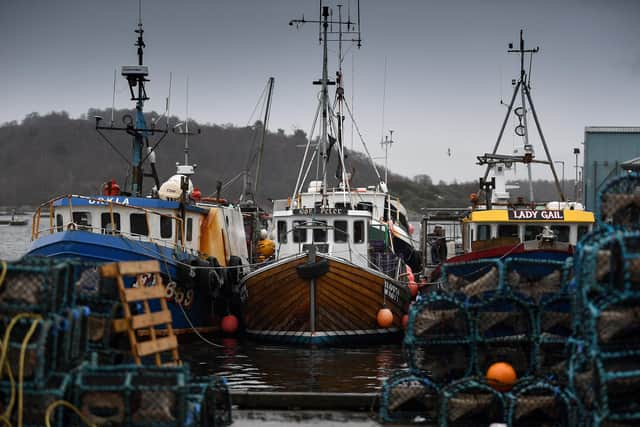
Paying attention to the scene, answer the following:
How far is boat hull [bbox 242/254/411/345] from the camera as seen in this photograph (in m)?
16.1

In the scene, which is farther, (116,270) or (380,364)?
(380,364)

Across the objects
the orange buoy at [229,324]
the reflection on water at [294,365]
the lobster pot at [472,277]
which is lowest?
the reflection on water at [294,365]

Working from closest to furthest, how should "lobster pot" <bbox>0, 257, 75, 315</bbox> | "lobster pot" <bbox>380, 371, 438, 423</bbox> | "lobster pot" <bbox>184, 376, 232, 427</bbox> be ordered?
"lobster pot" <bbox>0, 257, 75, 315</bbox>
"lobster pot" <bbox>184, 376, 232, 427</bbox>
"lobster pot" <bbox>380, 371, 438, 423</bbox>

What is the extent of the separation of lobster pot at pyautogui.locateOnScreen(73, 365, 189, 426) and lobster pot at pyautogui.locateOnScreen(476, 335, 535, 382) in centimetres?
329

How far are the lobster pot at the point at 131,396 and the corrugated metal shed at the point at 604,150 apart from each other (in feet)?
97.4

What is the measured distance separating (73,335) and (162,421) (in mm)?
1064

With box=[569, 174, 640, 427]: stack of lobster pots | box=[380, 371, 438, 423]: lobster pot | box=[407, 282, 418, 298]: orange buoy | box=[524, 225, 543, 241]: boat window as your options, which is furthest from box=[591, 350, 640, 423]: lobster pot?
A: box=[407, 282, 418, 298]: orange buoy

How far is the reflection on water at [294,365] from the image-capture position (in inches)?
521

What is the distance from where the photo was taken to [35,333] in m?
6.57

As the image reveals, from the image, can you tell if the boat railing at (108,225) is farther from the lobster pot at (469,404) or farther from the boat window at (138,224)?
the lobster pot at (469,404)

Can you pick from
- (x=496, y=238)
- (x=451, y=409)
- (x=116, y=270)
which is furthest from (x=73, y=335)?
(x=496, y=238)

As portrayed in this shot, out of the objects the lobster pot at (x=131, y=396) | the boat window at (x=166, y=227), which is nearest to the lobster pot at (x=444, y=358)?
the lobster pot at (x=131, y=396)

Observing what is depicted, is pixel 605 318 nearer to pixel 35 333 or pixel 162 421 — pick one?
pixel 162 421

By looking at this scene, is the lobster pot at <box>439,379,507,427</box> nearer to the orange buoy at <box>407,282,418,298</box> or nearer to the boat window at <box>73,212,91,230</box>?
the boat window at <box>73,212,91,230</box>
